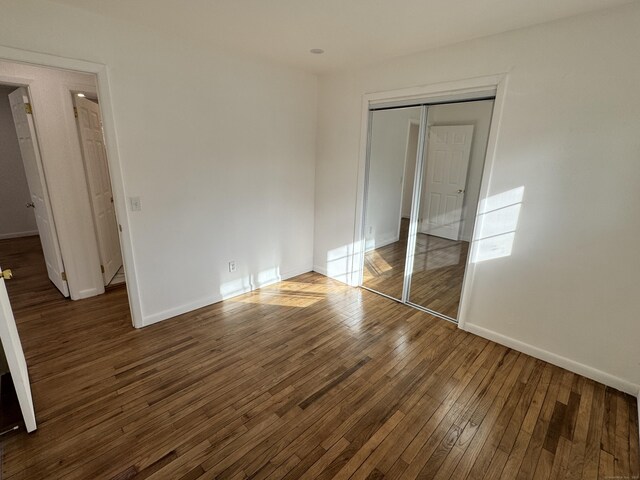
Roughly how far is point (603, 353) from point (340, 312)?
2089 mm

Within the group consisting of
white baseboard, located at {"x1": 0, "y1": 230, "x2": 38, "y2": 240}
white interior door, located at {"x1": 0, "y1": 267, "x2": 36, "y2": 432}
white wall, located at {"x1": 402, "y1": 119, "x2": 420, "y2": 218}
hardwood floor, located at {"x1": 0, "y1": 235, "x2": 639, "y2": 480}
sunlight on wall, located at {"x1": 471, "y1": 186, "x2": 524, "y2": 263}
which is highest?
white wall, located at {"x1": 402, "y1": 119, "x2": 420, "y2": 218}

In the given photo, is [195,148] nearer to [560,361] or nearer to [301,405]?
[301,405]

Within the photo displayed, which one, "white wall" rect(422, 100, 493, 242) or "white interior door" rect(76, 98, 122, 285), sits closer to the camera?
"white wall" rect(422, 100, 493, 242)

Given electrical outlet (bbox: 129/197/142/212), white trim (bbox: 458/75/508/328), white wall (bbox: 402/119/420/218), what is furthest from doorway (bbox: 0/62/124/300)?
white trim (bbox: 458/75/508/328)

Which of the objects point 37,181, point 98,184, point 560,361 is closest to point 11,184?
→ point 37,181

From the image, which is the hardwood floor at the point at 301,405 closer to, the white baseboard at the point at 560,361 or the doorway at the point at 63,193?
the white baseboard at the point at 560,361

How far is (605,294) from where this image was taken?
7.00ft

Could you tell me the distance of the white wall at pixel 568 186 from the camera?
1.93m

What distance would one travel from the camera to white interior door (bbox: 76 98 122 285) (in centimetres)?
→ 317

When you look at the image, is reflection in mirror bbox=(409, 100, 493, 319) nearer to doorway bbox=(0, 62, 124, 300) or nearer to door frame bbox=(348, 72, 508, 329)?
door frame bbox=(348, 72, 508, 329)

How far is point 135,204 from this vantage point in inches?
100

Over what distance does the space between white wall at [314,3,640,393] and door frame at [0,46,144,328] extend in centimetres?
258

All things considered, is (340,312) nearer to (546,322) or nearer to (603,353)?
(546,322)

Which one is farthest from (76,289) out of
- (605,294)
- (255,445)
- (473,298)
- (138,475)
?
(605,294)
